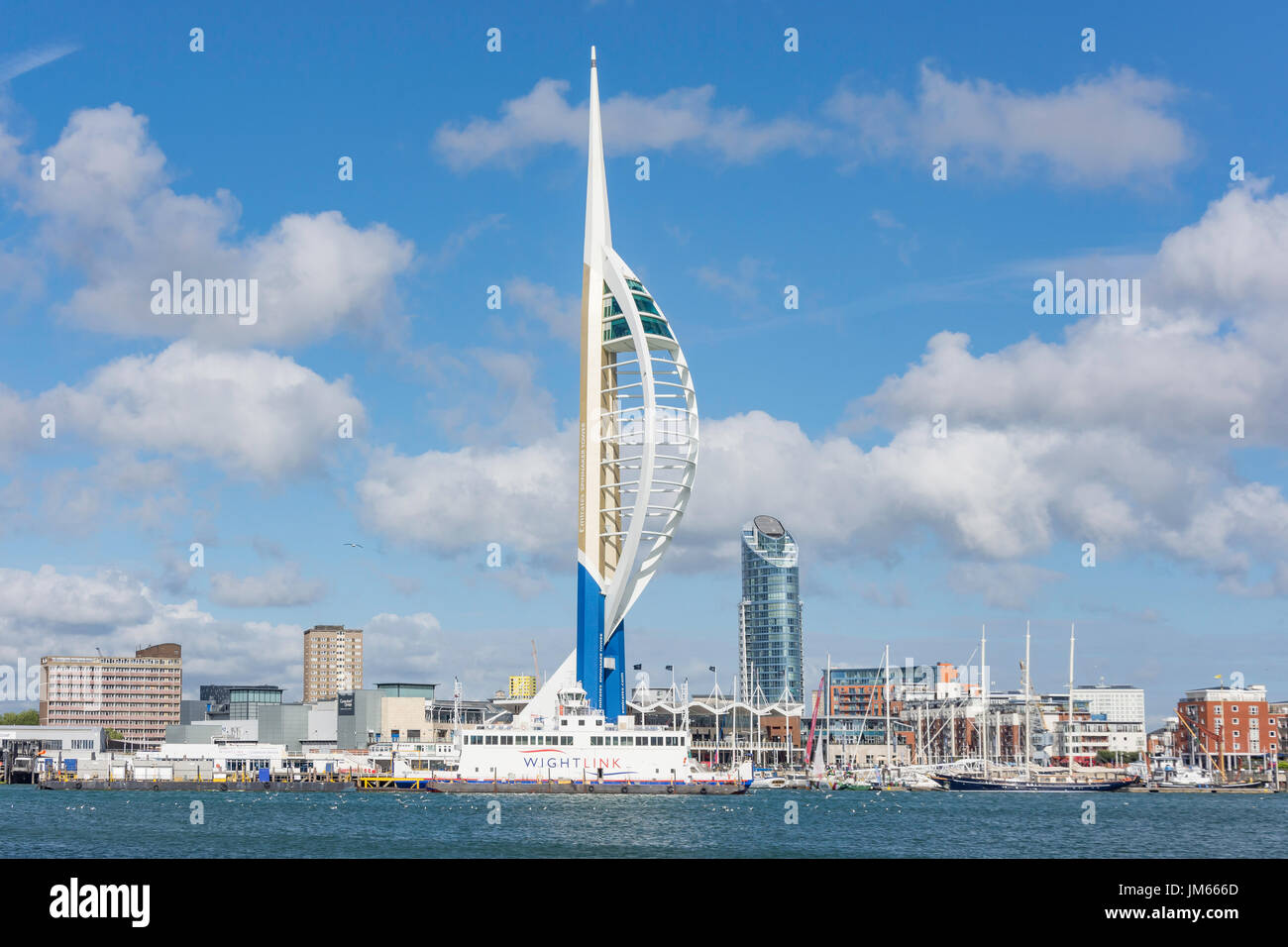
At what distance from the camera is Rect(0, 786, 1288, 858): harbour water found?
5219cm

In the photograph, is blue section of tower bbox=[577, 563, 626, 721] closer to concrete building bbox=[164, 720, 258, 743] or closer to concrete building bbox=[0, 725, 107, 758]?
concrete building bbox=[164, 720, 258, 743]

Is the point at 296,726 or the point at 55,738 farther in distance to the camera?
the point at 296,726

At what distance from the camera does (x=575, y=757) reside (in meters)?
102

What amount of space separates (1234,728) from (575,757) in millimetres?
103567

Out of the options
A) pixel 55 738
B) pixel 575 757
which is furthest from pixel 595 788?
pixel 55 738

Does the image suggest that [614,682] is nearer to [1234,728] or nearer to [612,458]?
[612,458]

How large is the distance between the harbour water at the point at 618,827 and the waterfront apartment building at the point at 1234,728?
66398 millimetres

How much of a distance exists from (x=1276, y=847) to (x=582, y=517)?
2291 inches

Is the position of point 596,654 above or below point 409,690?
above

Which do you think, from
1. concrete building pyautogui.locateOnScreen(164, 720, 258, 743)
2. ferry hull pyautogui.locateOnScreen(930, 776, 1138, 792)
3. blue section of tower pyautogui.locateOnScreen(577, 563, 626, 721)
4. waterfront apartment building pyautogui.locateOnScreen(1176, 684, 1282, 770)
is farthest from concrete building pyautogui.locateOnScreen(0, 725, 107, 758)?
waterfront apartment building pyautogui.locateOnScreen(1176, 684, 1282, 770)

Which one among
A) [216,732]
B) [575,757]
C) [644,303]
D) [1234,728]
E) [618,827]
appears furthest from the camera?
[216,732]

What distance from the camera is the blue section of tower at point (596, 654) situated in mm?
104375
